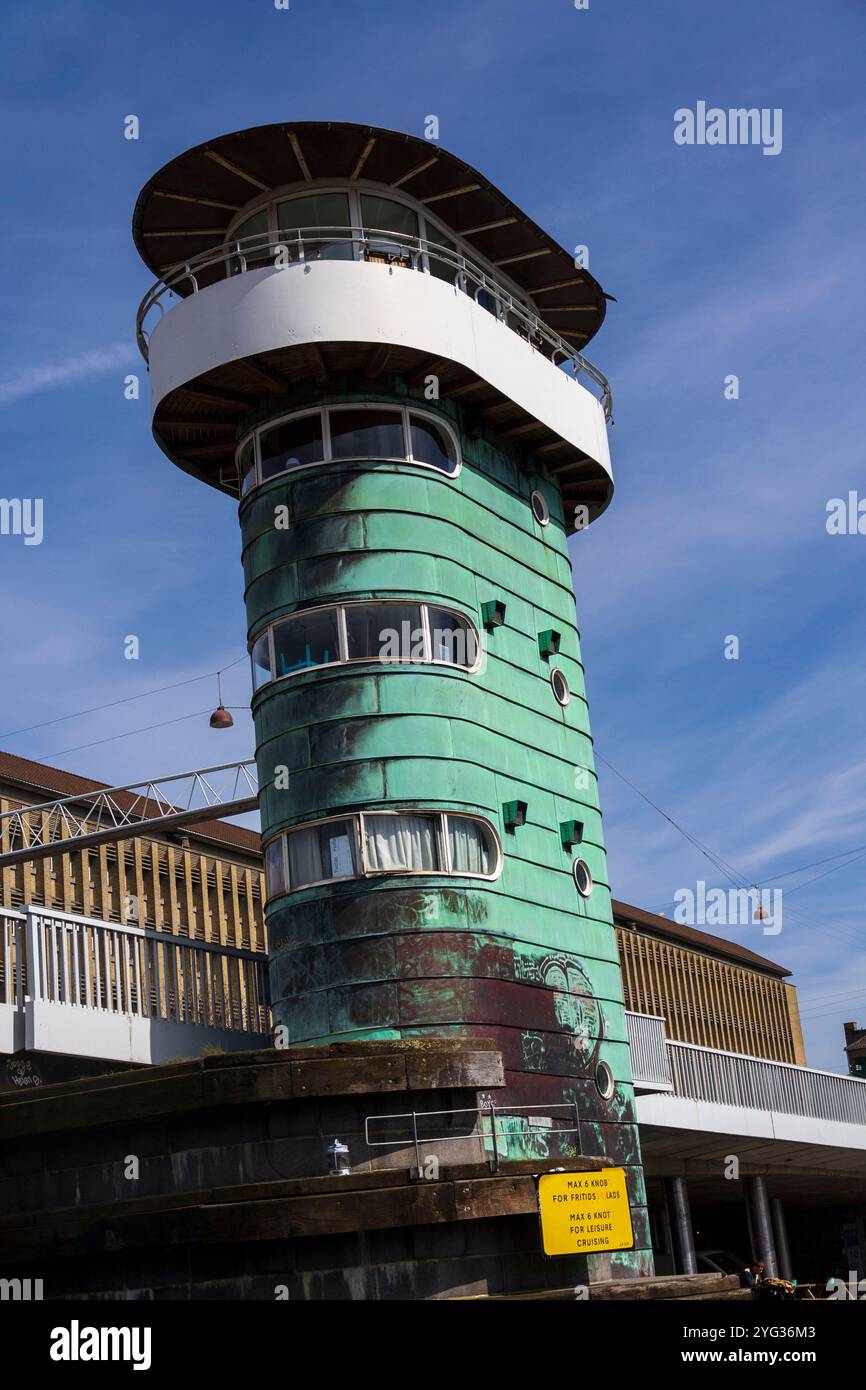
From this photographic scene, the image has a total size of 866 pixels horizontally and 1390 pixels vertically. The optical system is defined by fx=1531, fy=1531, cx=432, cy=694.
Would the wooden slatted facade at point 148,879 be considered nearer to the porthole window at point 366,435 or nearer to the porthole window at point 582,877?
the porthole window at point 582,877

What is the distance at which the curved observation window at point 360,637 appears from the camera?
26.9 m

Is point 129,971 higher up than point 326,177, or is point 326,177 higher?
point 326,177

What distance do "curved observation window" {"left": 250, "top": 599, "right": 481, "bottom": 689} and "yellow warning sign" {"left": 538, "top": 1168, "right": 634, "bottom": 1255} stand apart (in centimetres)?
922

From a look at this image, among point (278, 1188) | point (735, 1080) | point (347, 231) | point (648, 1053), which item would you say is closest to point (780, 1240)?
point (735, 1080)

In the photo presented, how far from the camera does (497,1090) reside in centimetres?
2491

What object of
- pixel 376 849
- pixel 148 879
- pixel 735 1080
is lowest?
pixel 735 1080

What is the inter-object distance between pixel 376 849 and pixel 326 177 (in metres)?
13.2

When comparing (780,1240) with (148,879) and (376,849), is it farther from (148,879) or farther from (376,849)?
(376,849)

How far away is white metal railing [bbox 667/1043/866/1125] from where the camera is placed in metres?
39.6

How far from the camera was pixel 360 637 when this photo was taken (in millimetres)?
26938

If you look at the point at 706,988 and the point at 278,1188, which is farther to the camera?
the point at 706,988

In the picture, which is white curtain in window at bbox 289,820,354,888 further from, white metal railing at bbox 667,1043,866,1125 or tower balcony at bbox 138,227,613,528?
white metal railing at bbox 667,1043,866,1125
